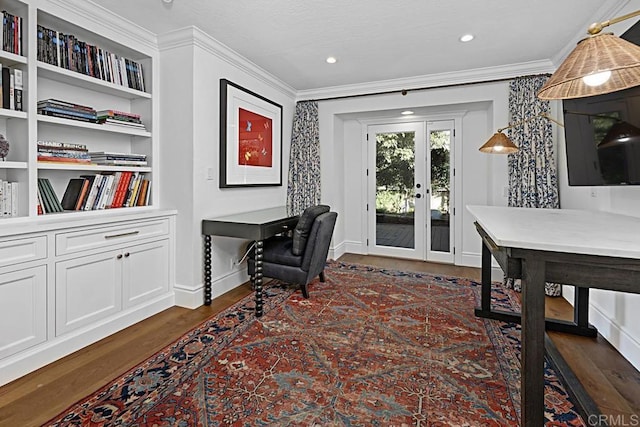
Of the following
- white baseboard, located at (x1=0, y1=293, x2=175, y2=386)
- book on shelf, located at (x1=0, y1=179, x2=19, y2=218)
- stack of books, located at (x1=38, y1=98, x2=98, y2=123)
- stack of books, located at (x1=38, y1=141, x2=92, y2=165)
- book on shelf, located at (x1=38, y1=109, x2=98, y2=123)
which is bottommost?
white baseboard, located at (x1=0, y1=293, x2=175, y2=386)

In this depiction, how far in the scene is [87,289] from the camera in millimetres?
2279

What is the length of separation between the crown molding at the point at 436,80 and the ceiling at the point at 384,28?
0.20 ft

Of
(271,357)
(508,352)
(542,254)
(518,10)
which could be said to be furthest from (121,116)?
(508,352)

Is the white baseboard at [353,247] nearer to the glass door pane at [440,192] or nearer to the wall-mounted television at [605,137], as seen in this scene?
the glass door pane at [440,192]

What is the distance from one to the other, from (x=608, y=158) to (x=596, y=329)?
50.9 inches

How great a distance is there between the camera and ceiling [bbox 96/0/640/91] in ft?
7.91

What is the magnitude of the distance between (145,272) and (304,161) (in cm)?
249

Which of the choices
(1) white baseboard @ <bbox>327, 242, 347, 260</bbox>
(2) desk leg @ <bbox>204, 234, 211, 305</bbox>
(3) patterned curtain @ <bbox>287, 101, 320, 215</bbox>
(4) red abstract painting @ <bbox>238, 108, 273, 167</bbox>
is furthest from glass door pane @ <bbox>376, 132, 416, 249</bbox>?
(2) desk leg @ <bbox>204, 234, 211, 305</bbox>

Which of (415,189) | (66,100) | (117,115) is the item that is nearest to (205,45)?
(117,115)

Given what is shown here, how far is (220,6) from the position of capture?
7.95ft

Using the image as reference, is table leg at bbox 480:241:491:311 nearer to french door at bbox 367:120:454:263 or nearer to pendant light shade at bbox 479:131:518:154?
pendant light shade at bbox 479:131:518:154

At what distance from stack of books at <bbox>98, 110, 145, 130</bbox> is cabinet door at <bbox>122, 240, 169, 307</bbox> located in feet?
3.35

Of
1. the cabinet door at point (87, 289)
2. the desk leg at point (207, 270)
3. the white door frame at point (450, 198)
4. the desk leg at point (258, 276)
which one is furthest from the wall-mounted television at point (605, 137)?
the cabinet door at point (87, 289)

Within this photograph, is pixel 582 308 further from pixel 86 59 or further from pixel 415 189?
pixel 86 59
